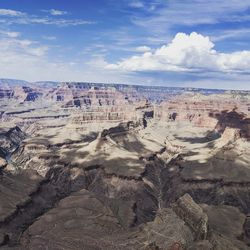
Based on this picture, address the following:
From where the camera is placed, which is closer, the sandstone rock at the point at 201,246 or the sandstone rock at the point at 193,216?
the sandstone rock at the point at 201,246

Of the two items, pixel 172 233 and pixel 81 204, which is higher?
pixel 172 233

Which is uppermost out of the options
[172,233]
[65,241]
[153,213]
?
[172,233]

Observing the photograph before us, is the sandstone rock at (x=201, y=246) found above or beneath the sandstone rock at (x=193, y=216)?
beneath

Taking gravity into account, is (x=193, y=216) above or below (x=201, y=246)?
above

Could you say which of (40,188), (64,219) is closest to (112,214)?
(64,219)

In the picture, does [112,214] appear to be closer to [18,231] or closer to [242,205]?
[18,231]

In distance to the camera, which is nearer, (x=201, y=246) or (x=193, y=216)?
(x=201, y=246)

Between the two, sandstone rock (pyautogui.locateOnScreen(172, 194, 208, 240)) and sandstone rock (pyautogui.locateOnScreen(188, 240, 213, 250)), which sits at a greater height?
sandstone rock (pyautogui.locateOnScreen(172, 194, 208, 240))

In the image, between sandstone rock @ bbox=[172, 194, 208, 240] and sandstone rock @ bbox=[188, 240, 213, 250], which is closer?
sandstone rock @ bbox=[188, 240, 213, 250]
